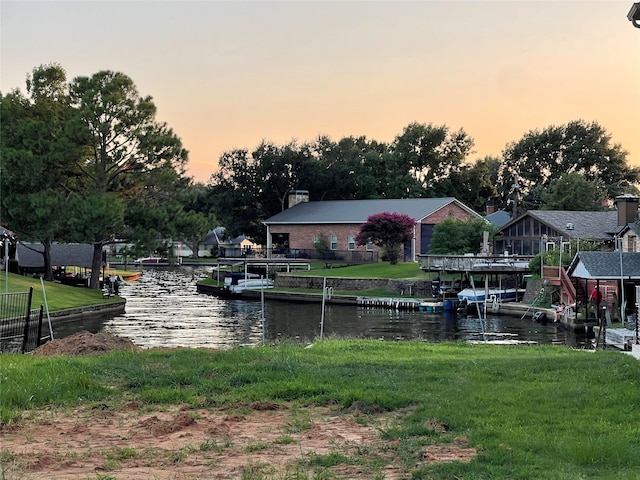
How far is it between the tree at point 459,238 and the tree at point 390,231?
395cm

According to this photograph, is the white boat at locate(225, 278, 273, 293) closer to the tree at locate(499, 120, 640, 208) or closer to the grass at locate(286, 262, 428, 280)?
the grass at locate(286, 262, 428, 280)

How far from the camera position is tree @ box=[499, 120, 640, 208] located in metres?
99.4

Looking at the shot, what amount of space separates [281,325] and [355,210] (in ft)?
129

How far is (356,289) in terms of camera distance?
193ft

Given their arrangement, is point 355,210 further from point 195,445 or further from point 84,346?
point 195,445

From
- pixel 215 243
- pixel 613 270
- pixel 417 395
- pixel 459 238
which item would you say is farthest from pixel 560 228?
pixel 215 243

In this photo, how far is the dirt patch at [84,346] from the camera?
58.1 feet

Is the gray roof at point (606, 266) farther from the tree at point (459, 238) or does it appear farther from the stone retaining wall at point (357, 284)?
the tree at point (459, 238)

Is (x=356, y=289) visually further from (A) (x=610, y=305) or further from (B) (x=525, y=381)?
(B) (x=525, y=381)

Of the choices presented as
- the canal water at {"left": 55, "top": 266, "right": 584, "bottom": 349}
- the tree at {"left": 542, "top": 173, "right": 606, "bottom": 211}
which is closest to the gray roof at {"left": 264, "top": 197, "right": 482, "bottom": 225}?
the tree at {"left": 542, "top": 173, "right": 606, "bottom": 211}

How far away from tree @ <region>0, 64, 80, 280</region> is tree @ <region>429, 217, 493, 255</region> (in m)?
28.7

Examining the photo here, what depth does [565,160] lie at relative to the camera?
102688mm

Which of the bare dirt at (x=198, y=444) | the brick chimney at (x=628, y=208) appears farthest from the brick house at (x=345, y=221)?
the bare dirt at (x=198, y=444)

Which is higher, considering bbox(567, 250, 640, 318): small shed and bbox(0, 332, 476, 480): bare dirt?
bbox(567, 250, 640, 318): small shed
